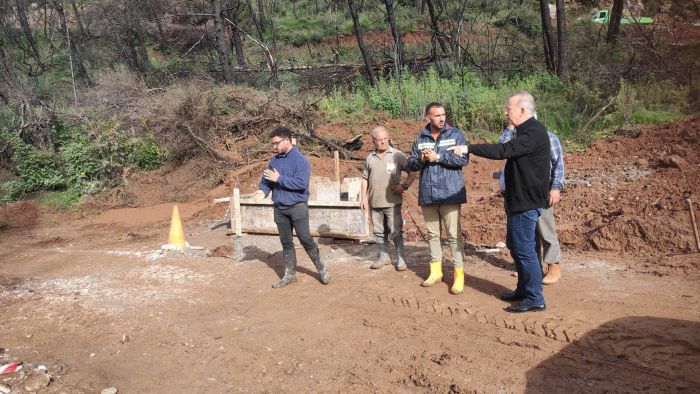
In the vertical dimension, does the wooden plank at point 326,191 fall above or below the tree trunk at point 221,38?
below

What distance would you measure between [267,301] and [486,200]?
5603mm

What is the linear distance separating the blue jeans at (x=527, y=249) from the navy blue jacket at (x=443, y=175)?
30.5 inches

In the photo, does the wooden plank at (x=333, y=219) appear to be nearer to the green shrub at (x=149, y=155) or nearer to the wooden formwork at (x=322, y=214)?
the wooden formwork at (x=322, y=214)

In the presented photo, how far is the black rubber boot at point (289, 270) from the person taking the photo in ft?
22.2

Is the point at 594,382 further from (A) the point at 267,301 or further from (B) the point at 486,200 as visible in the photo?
(B) the point at 486,200

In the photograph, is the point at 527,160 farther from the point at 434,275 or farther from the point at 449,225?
the point at 434,275

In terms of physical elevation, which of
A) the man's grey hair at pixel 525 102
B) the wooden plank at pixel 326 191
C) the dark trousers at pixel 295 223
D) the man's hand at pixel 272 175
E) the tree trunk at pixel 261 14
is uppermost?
the tree trunk at pixel 261 14

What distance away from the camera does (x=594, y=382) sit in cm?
393

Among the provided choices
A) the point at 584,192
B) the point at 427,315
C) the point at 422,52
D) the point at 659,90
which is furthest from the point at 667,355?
the point at 422,52

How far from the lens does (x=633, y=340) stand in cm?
441

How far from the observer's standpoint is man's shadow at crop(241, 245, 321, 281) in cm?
740

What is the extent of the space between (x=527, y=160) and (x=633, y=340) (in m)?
1.69

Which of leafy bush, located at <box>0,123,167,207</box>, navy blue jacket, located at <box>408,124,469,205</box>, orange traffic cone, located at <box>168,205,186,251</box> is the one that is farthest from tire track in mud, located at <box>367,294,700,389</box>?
leafy bush, located at <box>0,123,167,207</box>

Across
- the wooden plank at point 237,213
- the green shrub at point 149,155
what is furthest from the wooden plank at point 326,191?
the green shrub at point 149,155
